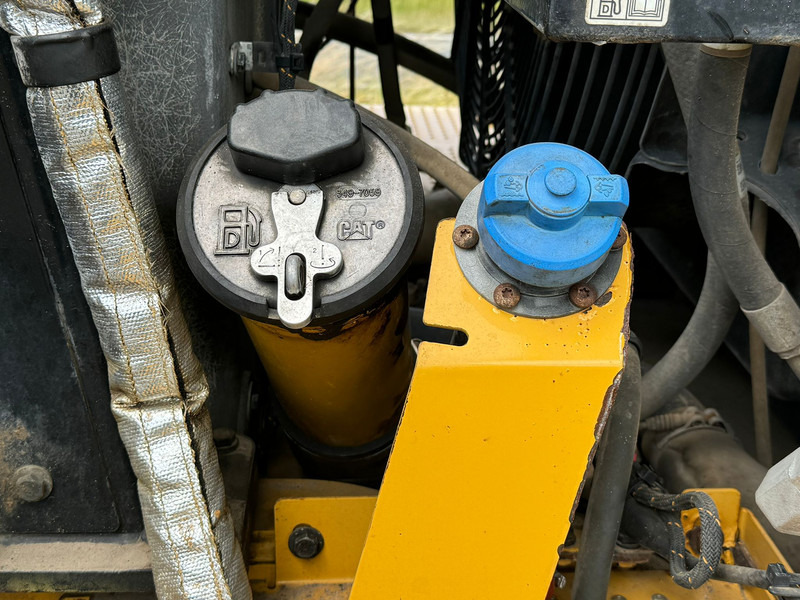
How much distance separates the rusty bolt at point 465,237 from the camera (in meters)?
0.68

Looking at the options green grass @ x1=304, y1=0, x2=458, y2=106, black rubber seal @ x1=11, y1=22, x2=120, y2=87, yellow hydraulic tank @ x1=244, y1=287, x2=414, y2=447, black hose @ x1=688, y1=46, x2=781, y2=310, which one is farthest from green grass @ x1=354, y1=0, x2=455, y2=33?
black rubber seal @ x1=11, y1=22, x2=120, y2=87

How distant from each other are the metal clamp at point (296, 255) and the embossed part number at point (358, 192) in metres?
0.02

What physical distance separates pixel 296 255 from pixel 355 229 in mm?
64

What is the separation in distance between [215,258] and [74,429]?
1.07 feet

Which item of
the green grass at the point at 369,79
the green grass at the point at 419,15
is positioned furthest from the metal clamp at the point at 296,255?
the green grass at the point at 419,15

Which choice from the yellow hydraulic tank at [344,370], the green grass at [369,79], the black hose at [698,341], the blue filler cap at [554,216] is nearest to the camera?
the blue filler cap at [554,216]

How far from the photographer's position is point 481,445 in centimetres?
69

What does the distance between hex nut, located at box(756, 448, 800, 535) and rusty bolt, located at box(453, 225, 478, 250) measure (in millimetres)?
363

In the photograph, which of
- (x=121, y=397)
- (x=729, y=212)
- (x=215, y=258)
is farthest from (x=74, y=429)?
(x=729, y=212)

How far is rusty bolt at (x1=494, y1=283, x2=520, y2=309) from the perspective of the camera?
2.14ft

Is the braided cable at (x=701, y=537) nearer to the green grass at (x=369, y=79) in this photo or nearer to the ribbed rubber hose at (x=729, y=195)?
the ribbed rubber hose at (x=729, y=195)

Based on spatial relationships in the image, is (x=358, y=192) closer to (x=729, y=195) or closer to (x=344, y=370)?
(x=344, y=370)

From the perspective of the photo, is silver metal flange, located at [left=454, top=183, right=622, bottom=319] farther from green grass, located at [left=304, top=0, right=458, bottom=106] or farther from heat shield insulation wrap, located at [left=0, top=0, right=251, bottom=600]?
green grass, located at [left=304, top=0, right=458, bottom=106]

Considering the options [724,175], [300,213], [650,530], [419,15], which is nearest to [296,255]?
[300,213]
